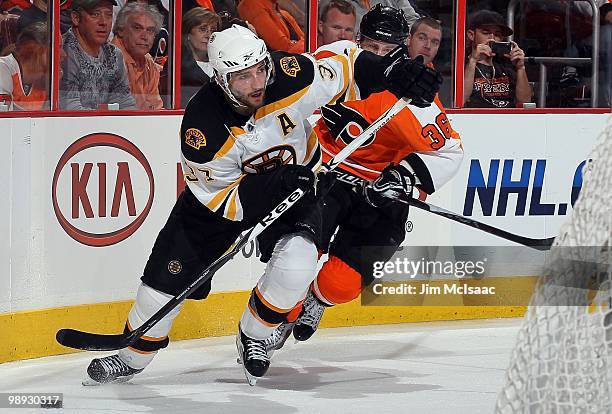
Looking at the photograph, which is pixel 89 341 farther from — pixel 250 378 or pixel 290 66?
pixel 290 66

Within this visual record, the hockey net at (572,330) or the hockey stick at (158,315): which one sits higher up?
the hockey net at (572,330)

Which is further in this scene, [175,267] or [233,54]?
[175,267]

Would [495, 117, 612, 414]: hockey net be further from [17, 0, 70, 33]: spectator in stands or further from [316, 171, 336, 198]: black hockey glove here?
[17, 0, 70, 33]: spectator in stands

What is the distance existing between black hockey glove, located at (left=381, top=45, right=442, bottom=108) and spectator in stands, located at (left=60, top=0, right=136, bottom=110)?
122 cm

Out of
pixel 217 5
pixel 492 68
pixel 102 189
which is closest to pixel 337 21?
pixel 217 5

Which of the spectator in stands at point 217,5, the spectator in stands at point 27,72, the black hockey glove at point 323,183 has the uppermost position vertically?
the spectator in stands at point 217,5

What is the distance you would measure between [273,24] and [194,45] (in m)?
0.35

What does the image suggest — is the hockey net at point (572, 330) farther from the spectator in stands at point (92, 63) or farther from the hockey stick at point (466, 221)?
the spectator in stands at point (92, 63)

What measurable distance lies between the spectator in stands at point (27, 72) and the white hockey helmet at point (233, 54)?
0.90 metres

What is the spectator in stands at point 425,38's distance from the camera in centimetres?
557

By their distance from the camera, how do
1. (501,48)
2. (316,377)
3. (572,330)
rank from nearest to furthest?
1. (572,330)
2. (316,377)
3. (501,48)

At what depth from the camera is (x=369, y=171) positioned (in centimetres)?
461

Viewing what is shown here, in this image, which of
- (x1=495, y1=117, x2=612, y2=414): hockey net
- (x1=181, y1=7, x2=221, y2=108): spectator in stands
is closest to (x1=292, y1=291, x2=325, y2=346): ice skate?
(x1=181, y1=7, x2=221, y2=108): spectator in stands

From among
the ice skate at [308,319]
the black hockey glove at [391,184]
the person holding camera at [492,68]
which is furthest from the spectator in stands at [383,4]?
the ice skate at [308,319]
